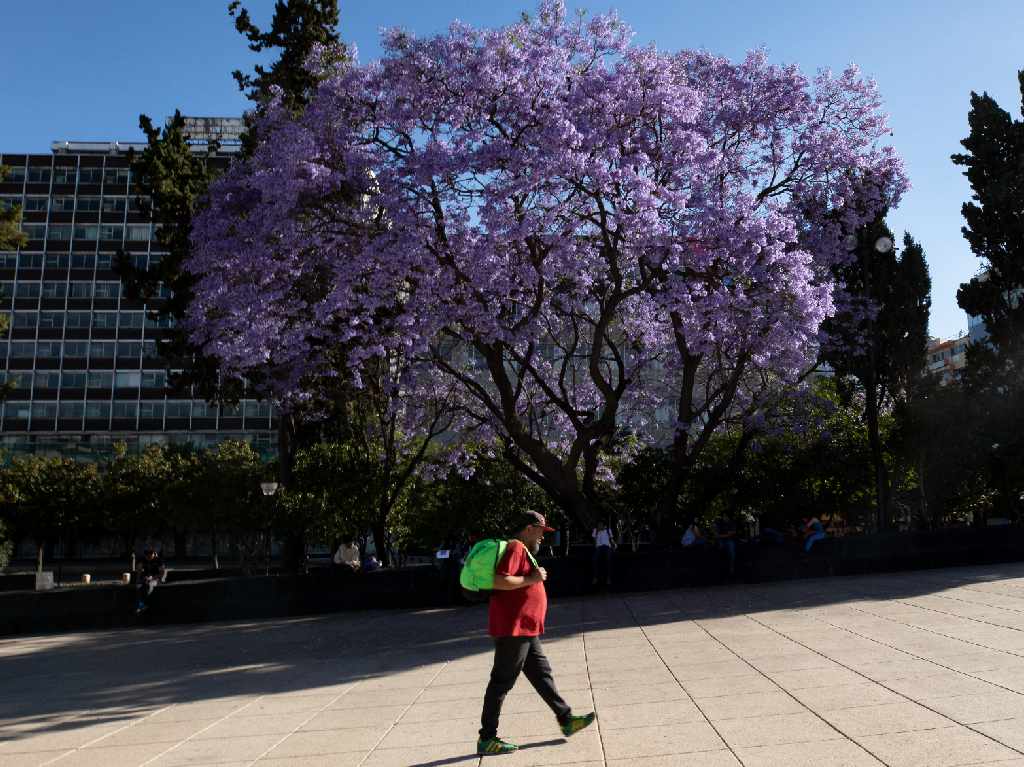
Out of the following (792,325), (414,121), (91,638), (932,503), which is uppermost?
(414,121)

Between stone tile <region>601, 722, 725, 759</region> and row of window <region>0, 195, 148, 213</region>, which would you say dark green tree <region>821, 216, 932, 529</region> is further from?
row of window <region>0, 195, 148, 213</region>

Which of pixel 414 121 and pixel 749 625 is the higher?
pixel 414 121

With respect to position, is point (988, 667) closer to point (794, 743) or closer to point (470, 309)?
point (794, 743)

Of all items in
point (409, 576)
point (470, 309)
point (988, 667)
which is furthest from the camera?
point (409, 576)

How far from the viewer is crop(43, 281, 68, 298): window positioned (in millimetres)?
70188

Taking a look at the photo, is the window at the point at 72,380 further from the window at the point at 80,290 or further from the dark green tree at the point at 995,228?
the dark green tree at the point at 995,228

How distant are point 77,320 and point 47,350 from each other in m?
3.22

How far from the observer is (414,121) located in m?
16.7

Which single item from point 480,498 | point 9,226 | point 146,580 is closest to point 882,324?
point 480,498

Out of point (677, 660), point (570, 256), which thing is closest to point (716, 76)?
point (570, 256)

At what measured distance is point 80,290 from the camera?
231 feet

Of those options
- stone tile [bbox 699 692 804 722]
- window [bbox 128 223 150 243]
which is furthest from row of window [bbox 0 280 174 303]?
stone tile [bbox 699 692 804 722]

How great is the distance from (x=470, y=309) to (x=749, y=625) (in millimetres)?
7708

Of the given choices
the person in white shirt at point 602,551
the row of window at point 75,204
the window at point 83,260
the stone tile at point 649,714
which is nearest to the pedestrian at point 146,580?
the person in white shirt at point 602,551
